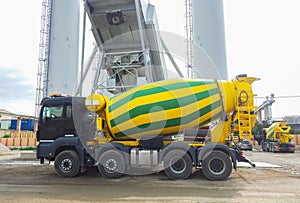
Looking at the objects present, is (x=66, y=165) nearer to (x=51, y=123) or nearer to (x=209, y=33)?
(x=51, y=123)

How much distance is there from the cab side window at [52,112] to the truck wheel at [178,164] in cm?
395

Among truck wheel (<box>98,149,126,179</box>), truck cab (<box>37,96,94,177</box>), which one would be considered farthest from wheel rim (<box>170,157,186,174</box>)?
truck cab (<box>37,96,94,177</box>)

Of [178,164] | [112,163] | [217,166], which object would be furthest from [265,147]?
[112,163]

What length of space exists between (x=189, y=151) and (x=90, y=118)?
12.0 ft

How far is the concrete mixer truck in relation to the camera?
25.0 feet

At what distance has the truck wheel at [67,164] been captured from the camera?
8.03 meters

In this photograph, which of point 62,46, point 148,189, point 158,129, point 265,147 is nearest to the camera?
point 148,189

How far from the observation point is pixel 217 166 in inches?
298

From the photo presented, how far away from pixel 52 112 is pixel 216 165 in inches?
229

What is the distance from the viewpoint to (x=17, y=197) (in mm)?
5746

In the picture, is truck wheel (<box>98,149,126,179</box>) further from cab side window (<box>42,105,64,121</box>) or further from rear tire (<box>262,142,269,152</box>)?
rear tire (<box>262,142,269,152</box>)

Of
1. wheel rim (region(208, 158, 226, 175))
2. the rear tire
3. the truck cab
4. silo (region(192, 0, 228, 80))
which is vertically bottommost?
the rear tire

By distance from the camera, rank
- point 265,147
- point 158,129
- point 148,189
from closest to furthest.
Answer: point 148,189 < point 158,129 < point 265,147

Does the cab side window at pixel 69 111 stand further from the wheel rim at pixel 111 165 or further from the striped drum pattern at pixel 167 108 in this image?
the wheel rim at pixel 111 165
